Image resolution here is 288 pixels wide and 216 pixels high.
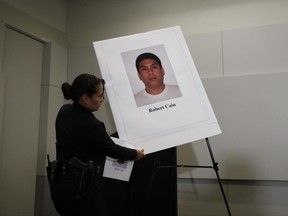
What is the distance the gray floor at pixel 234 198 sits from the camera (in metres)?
2.29

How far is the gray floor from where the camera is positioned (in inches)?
90.3

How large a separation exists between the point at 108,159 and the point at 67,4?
7.15 ft

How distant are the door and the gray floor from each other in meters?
1.41

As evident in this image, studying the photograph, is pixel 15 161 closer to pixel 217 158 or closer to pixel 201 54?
pixel 217 158

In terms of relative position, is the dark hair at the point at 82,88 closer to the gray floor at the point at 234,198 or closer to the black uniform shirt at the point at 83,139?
the black uniform shirt at the point at 83,139

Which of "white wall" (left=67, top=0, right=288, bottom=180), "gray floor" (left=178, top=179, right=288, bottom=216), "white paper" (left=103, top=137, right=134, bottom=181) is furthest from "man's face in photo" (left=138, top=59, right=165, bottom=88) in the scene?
"gray floor" (left=178, top=179, right=288, bottom=216)

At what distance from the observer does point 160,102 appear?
5.71 feet

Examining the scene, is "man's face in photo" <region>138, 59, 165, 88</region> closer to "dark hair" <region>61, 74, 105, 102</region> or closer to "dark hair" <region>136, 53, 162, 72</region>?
"dark hair" <region>136, 53, 162, 72</region>

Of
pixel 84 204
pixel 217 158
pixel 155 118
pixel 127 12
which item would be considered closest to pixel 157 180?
pixel 217 158

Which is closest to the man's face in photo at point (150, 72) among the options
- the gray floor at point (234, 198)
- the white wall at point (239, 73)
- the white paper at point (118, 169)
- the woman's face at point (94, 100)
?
the woman's face at point (94, 100)

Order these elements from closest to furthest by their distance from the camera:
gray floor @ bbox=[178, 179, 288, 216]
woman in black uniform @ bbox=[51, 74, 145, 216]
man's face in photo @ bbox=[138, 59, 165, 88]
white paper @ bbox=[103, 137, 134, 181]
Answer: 1. woman in black uniform @ bbox=[51, 74, 145, 216]
2. white paper @ bbox=[103, 137, 134, 181]
3. man's face in photo @ bbox=[138, 59, 165, 88]
4. gray floor @ bbox=[178, 179, 288, 216]

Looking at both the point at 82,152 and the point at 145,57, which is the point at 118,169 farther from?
the point at 145,57

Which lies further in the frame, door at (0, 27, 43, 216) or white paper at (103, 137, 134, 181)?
door at (0, 27, 43, 216)

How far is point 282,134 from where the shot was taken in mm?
2258
